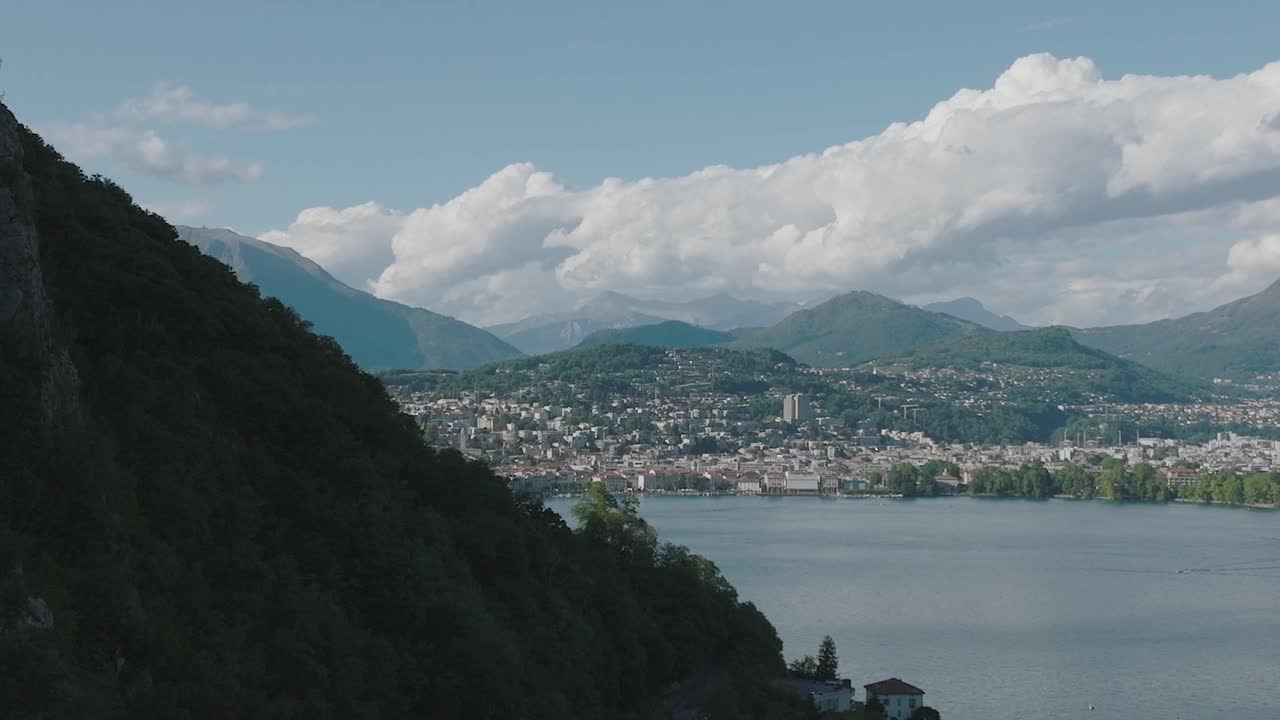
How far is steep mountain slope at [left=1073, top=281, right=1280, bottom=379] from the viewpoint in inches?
6496

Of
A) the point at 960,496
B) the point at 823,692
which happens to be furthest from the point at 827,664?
the point at 960,496

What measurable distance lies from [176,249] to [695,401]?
87064mm

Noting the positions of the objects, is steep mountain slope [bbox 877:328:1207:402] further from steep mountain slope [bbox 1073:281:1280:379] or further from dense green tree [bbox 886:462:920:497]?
dense green tree [bbox 886:462:920:497]

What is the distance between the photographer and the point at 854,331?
7234 inches

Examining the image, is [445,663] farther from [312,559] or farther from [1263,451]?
[1263,451]

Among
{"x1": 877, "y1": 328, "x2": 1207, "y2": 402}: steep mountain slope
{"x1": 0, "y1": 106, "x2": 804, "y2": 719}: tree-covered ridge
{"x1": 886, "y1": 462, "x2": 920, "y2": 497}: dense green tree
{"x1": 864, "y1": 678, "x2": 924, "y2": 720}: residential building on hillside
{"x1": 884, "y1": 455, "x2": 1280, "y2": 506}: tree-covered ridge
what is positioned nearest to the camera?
{"x1": 0, "y1": 106, "x2": 804, "y2": 719}: tree-covered ridge

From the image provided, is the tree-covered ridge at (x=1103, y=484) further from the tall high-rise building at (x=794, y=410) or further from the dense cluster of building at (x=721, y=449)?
the tall high-rise building at (x=794, y=410)

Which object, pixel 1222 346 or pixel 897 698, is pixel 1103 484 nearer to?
pixel 897 698

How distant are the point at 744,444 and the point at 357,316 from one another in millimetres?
86525

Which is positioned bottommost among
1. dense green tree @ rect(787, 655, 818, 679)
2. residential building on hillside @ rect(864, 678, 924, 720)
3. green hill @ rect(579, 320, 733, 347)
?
residential building on hillside @ rect(864, 678, 924, 720)

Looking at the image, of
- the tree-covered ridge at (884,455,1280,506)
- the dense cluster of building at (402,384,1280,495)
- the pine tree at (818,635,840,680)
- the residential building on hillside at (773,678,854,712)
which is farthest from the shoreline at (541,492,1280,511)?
the residential building on hillside at (773,678,854,712)

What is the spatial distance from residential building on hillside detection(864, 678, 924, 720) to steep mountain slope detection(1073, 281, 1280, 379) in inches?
6030

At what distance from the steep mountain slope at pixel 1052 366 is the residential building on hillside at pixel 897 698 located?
10111 centimetres

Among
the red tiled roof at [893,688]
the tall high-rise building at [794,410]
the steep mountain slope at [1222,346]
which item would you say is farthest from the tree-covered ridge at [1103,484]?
the steep mountain slope at [1222,346]
